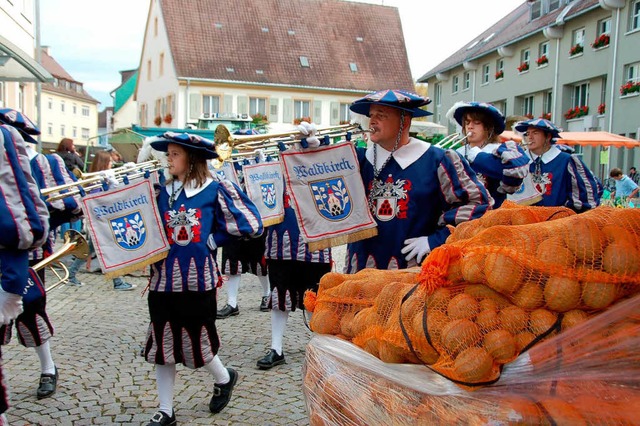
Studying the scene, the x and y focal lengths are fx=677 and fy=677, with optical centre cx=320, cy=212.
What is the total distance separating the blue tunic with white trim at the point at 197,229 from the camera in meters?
4.06

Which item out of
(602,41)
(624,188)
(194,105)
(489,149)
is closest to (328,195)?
(489,149)

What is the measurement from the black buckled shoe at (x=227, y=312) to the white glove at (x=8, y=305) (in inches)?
175

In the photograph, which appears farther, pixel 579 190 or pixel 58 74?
pixel 58 74

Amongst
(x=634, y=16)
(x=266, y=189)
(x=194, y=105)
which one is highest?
(x=634, y=16)

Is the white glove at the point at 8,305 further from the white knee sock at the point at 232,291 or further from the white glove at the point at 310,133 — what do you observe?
the white knee sock at the point at 232,291

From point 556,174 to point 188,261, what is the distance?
3899 millimetres

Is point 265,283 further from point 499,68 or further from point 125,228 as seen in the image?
point 499,68

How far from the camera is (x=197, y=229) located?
13.5ft

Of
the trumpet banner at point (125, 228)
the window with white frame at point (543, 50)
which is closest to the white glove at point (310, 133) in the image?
the trumpet banner at point (125, 228)

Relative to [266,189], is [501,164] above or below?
above

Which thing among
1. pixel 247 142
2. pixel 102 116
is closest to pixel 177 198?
pixel 247 142

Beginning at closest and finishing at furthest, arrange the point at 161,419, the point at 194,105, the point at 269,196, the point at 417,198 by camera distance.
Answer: the point at 417,198 → the point at 161,419 → the point at 269,196 → the point at 194,105

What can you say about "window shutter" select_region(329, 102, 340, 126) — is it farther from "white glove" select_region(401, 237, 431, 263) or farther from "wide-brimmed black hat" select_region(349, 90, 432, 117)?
"white glove" select_region(401, 237, 431, 263)

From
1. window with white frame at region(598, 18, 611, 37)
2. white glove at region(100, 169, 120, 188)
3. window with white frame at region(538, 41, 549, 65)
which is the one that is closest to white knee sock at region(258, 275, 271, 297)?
white glove at region(100, 169, 120, 188)
